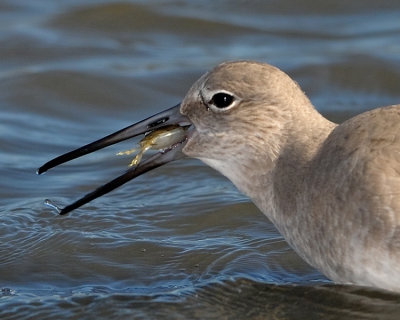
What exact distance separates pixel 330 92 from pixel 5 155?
11.5 ft

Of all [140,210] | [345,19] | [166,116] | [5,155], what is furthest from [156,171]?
[345,19]

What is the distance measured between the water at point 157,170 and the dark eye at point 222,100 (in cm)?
121

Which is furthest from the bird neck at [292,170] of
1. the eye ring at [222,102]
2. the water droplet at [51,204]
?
the water droplet at [51,204]

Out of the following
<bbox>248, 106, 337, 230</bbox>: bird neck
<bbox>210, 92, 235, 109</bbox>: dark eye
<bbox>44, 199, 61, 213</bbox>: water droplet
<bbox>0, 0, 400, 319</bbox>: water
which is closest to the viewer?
<bbox>248, 106, 337, 230</bbox>: bird neck

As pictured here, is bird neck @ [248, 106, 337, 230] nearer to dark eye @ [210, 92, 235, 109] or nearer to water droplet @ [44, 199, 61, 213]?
dark eye @ [210, 92, 235, 109]

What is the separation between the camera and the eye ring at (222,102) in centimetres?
653

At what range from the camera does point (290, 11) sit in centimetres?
1324

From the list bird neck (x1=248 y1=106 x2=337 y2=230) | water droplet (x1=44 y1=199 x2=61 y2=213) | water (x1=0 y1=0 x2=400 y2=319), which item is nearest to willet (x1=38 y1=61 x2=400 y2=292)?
bird neck (x1=248 y1=106 x2=337 y2=230)

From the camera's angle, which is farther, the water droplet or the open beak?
the water droplet

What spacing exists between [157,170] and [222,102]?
8.57ft

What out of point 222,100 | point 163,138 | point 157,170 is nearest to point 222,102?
point 222,100

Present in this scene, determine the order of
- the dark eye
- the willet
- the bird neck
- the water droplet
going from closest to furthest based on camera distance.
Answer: the willet → the bird neck → the dark eye → the water droplet

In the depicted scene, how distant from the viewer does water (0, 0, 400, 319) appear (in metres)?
6.68

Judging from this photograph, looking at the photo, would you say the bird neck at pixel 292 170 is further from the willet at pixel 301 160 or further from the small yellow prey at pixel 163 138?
the small yellow prey at pixel 163 138
